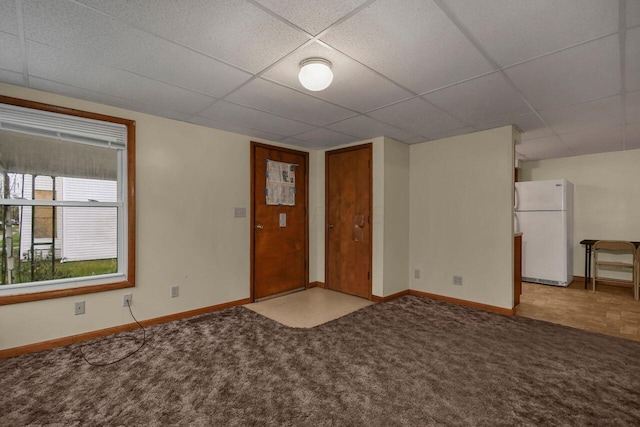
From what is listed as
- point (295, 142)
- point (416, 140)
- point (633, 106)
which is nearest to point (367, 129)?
point (416, 140)

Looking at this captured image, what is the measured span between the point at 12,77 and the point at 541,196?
6.67 meters

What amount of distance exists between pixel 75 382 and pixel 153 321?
1.05 m

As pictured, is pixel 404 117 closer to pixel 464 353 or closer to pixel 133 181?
pixel 464 353

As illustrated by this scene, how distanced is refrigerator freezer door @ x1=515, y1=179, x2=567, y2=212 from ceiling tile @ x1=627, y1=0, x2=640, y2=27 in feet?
12.1

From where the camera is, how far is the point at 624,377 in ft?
7.02

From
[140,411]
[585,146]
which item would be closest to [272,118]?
[140,411]

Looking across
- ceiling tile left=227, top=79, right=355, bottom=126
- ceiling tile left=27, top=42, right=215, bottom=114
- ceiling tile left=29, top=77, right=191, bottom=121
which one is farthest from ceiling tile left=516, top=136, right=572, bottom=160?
ceiling tile left=29, top=77, right=191, bottom=121

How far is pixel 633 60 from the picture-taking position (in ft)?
6.57

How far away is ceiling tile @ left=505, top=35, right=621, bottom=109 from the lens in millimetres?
1907

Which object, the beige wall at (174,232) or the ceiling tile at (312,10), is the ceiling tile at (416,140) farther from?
the ceiling tile at (312,10)

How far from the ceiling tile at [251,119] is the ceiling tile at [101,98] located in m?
0.35

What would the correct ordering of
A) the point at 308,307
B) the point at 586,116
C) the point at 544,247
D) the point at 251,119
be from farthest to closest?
the point at 544,247, the point at 308,307, the point at 251,119, the point at 586,116

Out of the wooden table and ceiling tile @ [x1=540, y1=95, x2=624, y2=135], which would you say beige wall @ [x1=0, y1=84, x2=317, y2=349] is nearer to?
ceiling tile @ [x1=540, y1=95, x2=624, y2=135]

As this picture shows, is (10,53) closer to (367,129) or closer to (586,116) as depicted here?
(367,129)
